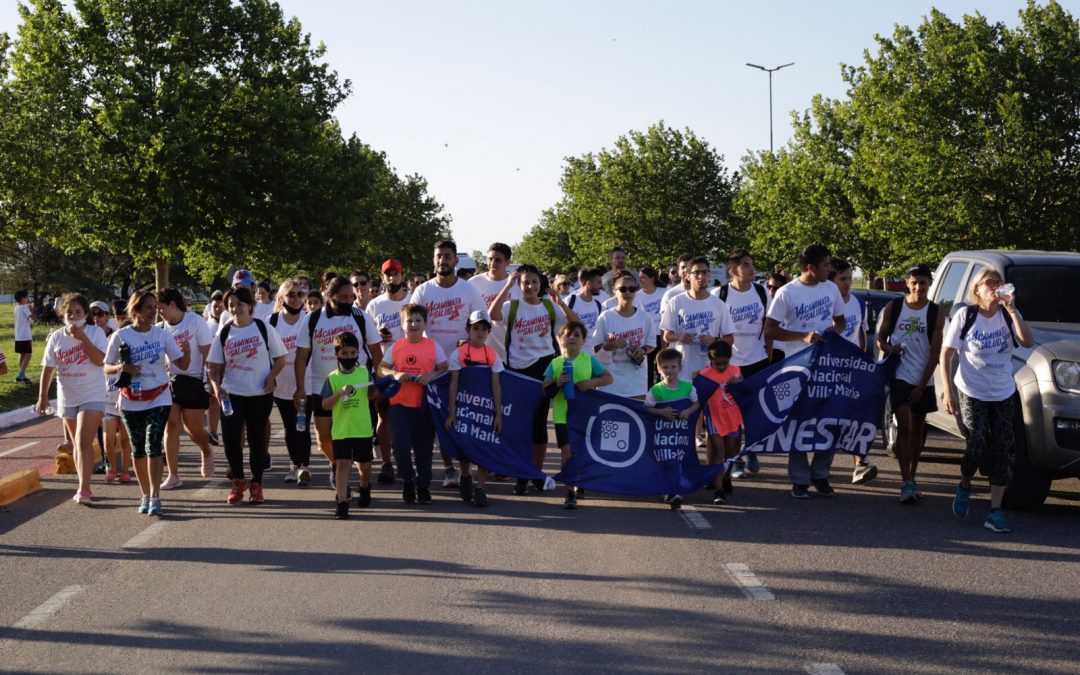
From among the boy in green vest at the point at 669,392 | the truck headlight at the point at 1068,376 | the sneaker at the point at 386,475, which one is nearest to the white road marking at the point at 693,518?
the boy in green vest at the point at 669,392

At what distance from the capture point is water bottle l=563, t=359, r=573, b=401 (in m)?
10.4

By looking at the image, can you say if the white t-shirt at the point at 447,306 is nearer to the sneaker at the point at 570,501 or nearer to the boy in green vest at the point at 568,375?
the boy in green vest at the point at 568,375

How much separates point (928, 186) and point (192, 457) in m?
27.0

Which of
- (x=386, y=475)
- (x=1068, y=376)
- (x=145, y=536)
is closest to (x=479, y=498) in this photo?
(x=386, y=475)

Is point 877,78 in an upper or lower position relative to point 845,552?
upper

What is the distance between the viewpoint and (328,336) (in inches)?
431

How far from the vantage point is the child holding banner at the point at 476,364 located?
10.4 m

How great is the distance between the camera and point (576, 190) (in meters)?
79.7

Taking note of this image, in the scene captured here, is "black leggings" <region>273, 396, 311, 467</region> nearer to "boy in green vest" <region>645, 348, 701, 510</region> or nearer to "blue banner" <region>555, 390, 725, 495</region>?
"blue banner" <region>555, 390, 725, 495</region>

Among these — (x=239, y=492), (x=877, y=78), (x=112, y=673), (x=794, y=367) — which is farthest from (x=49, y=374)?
(x=877, y=78)

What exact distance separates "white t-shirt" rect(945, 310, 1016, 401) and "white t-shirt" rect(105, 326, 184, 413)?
6.32m

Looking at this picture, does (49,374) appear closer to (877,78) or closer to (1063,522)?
(1063,522)

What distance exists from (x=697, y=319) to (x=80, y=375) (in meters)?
5.51

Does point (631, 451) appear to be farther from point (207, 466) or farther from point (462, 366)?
point (207, 466)
